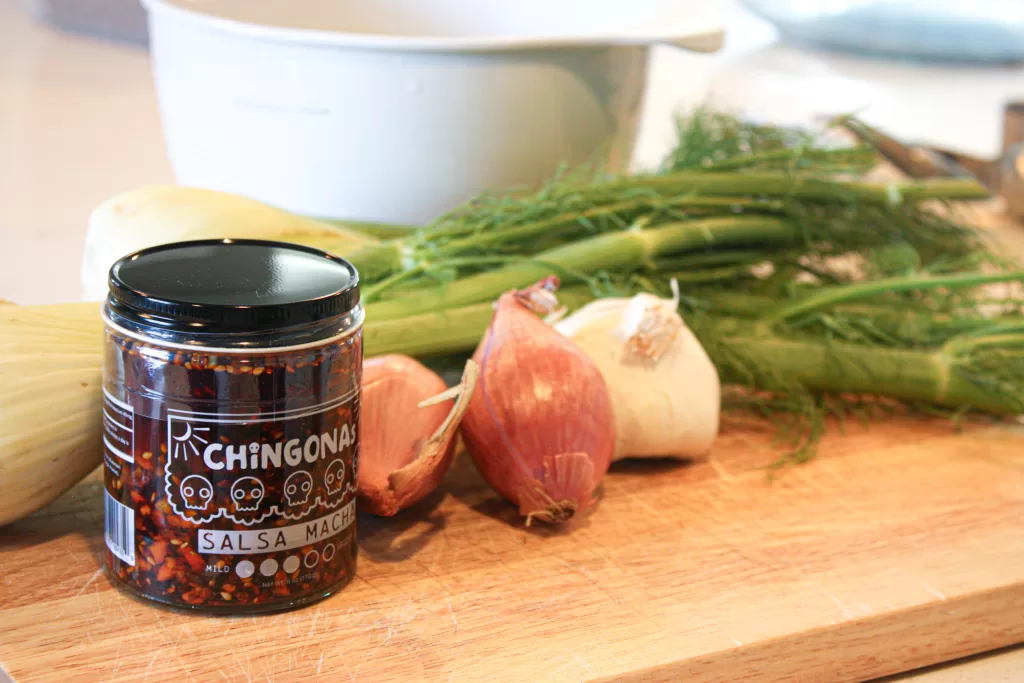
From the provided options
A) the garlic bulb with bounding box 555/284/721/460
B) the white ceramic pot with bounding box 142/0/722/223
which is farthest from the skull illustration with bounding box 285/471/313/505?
the white ceramic pot with bounding box 142/0/722/223

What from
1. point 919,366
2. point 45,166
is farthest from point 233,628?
point 45,166

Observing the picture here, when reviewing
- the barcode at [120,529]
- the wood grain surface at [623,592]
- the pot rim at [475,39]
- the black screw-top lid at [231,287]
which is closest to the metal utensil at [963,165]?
the pot rim at [475,39]

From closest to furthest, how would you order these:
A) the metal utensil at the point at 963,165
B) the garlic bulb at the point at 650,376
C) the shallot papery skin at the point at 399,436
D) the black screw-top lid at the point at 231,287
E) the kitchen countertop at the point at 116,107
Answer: the black screw-top lid at the point at 231,287 < the shallot papery skin at the point at 399,436 < the garlic bulb at the point at 650,376 < the kitchen countertop at the point at 116,107 < the metal utensil at the point at 963,165

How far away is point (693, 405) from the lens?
2.42 feet

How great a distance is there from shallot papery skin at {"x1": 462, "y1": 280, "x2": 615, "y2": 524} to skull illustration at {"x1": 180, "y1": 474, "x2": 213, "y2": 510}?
7.2 inches

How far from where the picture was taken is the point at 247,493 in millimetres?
528

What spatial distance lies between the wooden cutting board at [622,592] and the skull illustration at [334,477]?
6 centimetres

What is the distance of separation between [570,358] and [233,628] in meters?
0.26

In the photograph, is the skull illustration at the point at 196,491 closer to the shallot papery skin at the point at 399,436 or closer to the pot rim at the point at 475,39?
the shallot papery skin at the point at 399,436

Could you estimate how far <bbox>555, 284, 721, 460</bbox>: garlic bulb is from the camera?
72 centimetres

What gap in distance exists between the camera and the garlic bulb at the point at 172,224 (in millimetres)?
744

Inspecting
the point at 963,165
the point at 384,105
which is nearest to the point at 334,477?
the point at 384,105

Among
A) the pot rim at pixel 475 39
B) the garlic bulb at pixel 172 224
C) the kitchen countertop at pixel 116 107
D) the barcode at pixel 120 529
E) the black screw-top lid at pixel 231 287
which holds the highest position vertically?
the pot rim at pixel 475 39

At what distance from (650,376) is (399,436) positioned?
0.19 m
